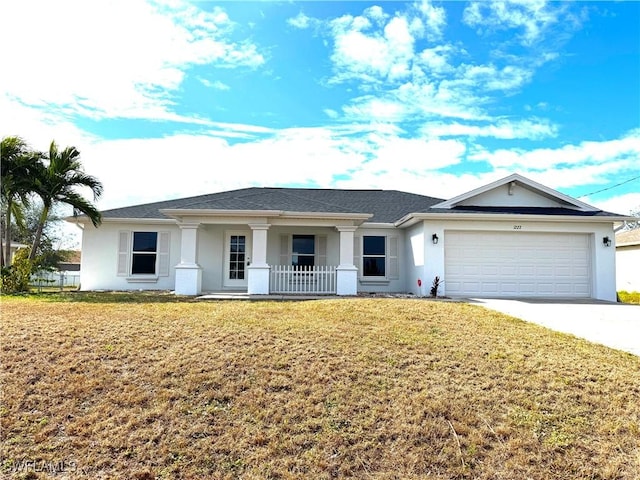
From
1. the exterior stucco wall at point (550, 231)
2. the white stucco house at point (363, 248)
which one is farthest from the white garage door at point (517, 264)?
the exterior stucco wall at point (550, 231)

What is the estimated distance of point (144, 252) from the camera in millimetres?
14805

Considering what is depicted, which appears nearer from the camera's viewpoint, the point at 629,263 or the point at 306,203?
the point at 306,203

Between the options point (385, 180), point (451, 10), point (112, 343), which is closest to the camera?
point (112, 343)

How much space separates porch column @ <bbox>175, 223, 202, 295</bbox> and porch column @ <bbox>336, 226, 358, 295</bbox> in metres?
4.68

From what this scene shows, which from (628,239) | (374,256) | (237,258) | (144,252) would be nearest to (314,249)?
(374,256)

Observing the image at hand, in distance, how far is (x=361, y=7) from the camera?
34.6 feet

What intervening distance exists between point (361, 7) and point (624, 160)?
19.7 metres

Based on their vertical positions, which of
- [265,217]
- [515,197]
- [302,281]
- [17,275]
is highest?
[515,197]

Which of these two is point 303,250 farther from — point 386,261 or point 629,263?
point 629,263

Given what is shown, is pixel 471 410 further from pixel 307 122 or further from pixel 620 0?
pixel 307 122

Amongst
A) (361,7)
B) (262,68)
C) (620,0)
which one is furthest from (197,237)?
(620,0)

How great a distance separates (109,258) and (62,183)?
10.9ft

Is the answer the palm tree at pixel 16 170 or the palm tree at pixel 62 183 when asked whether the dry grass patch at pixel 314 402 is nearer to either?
the palm tree at pixel 62 183

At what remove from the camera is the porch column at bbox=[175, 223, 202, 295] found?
12.3 meters
